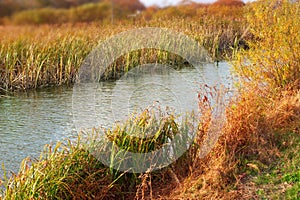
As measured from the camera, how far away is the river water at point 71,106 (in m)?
6.10

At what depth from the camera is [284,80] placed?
616 centimetres

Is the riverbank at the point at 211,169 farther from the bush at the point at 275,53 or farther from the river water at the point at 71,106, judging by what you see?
the bush at the point at 275,53

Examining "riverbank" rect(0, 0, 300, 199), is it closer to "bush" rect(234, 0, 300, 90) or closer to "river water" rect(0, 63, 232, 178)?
"river water" rect(0, 63, 232, 178)

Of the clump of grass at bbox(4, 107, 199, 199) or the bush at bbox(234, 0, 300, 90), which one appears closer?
the clump of grass at bbox(4, 107, 199, 199)

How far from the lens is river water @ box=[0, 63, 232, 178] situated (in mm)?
6102

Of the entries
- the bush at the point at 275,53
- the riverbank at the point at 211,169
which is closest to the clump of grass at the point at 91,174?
the riverbank at the point at 211,169

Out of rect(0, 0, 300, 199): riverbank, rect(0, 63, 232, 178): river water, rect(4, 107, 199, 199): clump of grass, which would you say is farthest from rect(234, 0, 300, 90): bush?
rect(4, 107, 199, 199): clump of grass

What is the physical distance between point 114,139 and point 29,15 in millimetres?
1531

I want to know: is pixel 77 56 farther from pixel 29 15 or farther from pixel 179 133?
pixel 29 15

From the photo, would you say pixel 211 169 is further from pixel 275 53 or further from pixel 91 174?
pixel 275 53

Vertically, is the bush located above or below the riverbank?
above

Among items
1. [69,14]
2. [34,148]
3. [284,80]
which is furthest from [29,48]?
[69,14]

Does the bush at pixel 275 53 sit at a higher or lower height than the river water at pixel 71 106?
higher

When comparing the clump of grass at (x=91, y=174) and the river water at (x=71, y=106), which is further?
the river water at (x=71, y=106)
